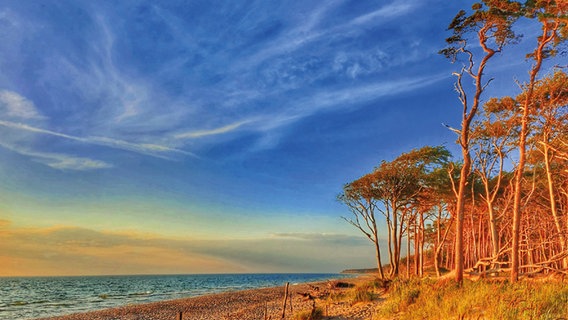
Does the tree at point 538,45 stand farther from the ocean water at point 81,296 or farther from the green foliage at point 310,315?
the ocean water at point 81,296

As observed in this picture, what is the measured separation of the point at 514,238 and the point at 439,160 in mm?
14834

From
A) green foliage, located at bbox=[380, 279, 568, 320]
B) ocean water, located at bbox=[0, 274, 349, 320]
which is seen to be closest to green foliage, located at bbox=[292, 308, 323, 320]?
green foliage, located at bbox=[380, 279, 568, 320]

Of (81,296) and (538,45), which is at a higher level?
(538,45)

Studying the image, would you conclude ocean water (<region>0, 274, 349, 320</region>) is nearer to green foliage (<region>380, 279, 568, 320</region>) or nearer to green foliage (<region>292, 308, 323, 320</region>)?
green foliage (<region>292, 308, 323, 320</region>)

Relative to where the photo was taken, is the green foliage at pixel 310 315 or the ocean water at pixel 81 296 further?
the ocean water at pixel 81 296

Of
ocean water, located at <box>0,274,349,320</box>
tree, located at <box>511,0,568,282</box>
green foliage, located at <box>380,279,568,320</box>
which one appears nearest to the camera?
green foliage, located at <box>380,279,568,320</box>

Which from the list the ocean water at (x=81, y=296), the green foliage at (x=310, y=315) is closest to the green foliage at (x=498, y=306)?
the green foliage at (x=310, y=315)

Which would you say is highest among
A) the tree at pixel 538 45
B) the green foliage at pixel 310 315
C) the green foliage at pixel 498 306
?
the tree at pixel 538 45

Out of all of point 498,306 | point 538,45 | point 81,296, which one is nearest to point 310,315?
point 498,306

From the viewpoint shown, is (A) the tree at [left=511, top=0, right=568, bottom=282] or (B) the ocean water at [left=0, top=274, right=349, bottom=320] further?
(B) the ocean water at [left=0, top=274, right=349, bottom=320]

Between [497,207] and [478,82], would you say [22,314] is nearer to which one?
[478,82]

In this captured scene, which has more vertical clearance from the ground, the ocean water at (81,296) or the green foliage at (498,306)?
the green foliage at (498,306)

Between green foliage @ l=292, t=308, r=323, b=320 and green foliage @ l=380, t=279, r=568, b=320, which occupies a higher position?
green foliage @ l=380, t=279, r=568, b=320

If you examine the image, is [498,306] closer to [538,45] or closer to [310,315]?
[310,315]
